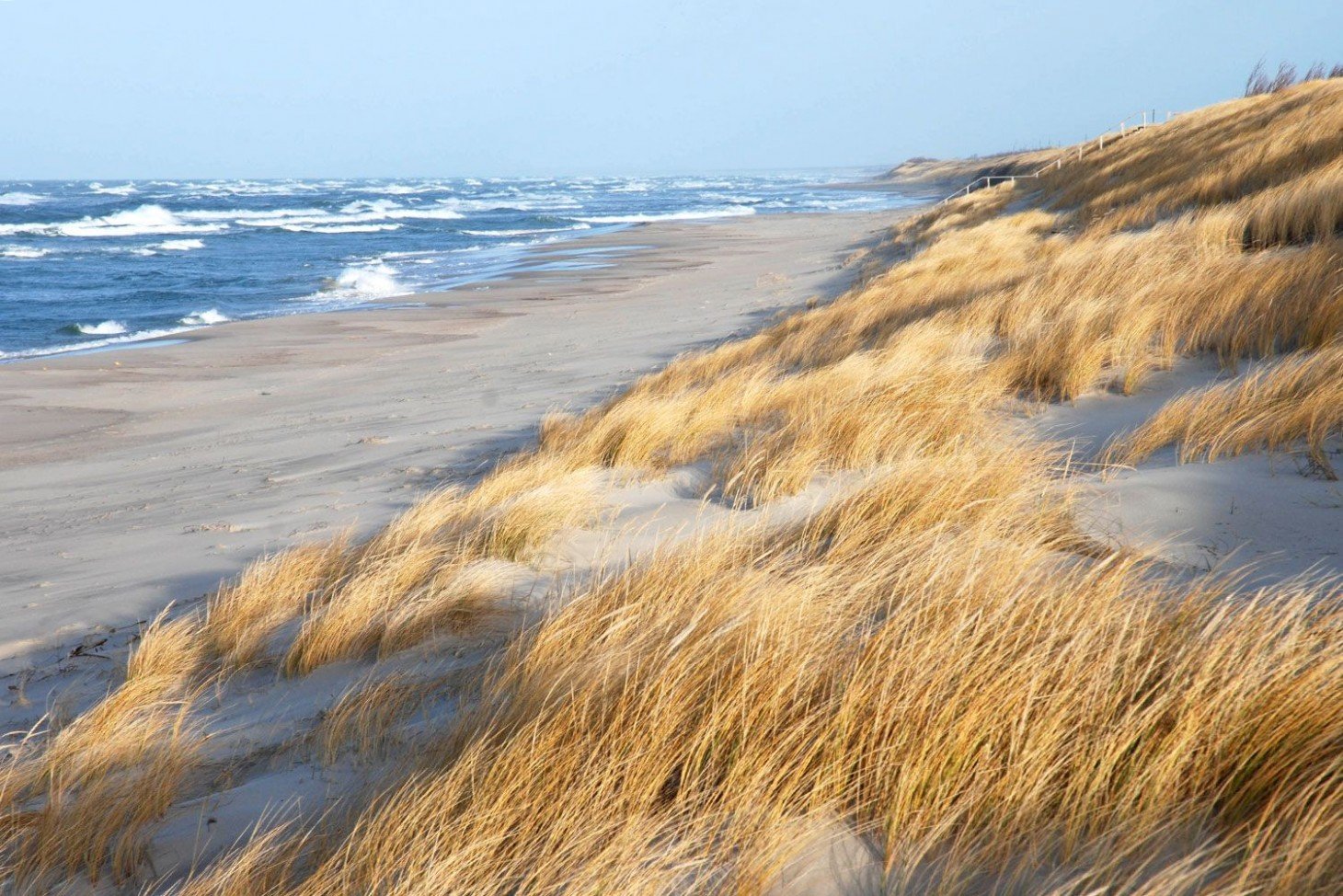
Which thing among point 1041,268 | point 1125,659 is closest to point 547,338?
point 1041,268

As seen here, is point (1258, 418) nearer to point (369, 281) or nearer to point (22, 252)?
point (369, 281)

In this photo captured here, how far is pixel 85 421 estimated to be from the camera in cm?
912

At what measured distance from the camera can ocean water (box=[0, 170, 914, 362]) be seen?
17094 mm

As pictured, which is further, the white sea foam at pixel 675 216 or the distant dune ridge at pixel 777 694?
the white sea foam at pixel 675 216

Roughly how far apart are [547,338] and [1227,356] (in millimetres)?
8926

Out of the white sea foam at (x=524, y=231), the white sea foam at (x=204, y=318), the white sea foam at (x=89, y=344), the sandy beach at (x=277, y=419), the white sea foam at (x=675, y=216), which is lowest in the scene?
the white sea foam at (x=675, y=216)

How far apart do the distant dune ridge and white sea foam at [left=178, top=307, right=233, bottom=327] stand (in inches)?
546

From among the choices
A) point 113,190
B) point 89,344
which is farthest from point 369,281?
point 113,190

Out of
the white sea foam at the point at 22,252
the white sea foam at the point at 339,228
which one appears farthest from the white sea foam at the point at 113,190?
the white sea foam at the point at 22,252

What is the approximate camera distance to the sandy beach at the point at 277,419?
4.75 metres

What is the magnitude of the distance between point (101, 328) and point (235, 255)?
13.5 meters

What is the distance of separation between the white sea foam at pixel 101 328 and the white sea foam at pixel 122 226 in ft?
76.9

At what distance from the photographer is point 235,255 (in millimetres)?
28156

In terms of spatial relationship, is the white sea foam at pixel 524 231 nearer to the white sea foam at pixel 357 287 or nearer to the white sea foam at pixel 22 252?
the white sea foam at pixel 357 287
